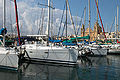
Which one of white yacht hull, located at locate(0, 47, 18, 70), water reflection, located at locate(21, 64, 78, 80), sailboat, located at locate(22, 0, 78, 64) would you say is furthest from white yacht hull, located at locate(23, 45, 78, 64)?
white yacht hull, located at locate(0, 47, 18, 70)

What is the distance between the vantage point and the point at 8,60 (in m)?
15.1

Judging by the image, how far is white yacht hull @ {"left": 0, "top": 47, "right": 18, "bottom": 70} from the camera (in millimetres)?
14773

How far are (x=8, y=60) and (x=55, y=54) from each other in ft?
21.9

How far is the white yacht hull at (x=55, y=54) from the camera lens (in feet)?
60.5

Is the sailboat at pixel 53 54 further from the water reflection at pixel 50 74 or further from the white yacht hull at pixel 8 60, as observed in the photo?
the white yacht hull at pixel 8 60

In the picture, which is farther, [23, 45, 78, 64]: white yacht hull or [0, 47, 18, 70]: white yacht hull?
[23, 45, 78, 64]: white yacht hull

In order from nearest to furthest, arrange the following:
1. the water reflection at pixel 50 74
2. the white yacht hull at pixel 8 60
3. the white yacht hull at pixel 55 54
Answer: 1. the water reflection at pixel 50 74
2. the white yacht hull at pixel 8 60
3. the white yacht hull at pixel 55 54

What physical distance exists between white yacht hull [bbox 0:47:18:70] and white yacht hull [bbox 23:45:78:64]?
205 inches

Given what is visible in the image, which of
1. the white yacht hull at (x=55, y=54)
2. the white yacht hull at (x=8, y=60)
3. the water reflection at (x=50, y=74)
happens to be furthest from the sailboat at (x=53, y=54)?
the white yacht hull at (x=8, y=60)

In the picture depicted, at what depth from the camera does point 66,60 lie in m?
18.8

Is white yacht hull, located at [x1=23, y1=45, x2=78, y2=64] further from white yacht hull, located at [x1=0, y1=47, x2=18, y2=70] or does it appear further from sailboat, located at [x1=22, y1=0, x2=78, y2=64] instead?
white yacht hull, located at [x1=0, y1=47, x2=18, y2=70]

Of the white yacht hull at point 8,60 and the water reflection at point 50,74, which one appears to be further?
the white yacht hull at point 8,60

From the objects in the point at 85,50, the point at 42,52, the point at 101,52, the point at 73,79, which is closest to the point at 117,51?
the point at 101,52

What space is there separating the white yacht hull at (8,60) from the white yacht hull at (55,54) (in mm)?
5195
